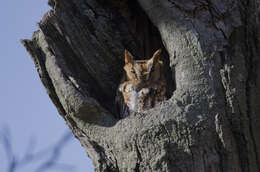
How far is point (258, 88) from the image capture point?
7.27ft

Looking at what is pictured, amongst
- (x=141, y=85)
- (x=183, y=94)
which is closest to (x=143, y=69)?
(x=141, y=85)

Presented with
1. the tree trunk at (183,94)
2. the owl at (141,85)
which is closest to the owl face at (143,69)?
the owl at (141,85)

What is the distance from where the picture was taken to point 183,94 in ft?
7.39

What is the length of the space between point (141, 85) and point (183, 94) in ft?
3.90

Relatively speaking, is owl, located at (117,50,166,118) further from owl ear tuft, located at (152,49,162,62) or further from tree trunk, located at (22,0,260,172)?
tree trunk, located at (22,0,260,172)

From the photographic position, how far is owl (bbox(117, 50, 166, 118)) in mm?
3250

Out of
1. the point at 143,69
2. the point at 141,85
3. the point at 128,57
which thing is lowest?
the point at 141,85

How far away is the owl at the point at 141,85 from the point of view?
3.25 meters

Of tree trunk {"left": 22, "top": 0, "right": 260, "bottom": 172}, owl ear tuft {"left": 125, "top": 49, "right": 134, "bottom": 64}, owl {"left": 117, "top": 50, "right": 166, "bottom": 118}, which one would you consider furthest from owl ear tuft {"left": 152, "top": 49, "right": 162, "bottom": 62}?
tree trunk {"left": 22, "top": 0, "right": 260, "bottom": 172}

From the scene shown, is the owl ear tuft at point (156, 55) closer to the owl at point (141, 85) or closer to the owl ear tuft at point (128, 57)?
the owl at point (141, 85)

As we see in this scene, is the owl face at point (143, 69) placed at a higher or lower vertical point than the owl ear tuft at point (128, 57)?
lower

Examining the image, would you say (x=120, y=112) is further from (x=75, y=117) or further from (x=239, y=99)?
(x=239, y=99)

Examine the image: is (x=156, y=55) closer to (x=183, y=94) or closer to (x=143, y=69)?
(x=143, y=69)

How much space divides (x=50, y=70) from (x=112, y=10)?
33.7 inches
